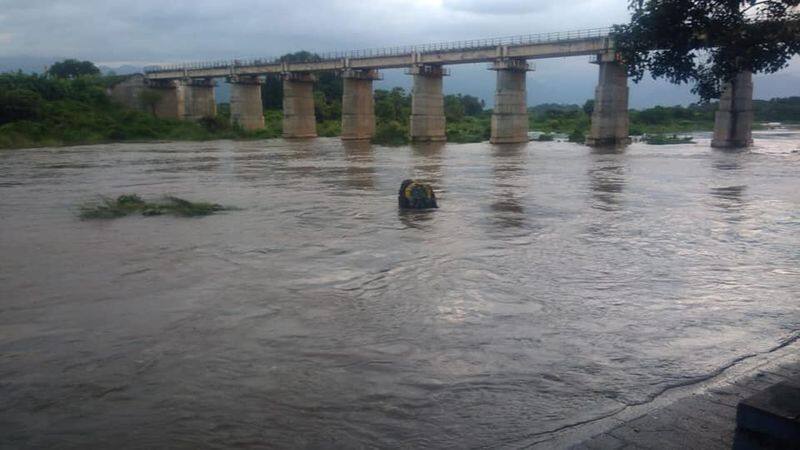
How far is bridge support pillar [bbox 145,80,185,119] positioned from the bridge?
141mm

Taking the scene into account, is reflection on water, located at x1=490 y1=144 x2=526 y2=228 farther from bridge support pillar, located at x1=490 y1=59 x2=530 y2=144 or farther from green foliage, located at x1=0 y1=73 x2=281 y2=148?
green foliage, located at x1=0 y1=73 x2=281 y2=148


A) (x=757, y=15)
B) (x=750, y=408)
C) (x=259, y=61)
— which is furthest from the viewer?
(x=259, y=61)

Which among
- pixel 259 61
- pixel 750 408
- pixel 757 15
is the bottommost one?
pixel 750 408

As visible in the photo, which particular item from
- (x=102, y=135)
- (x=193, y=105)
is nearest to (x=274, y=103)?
(x=193, y=105)

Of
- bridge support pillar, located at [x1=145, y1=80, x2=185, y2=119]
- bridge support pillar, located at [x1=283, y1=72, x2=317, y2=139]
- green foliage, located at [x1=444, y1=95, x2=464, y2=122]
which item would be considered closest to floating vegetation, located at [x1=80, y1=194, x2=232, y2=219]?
bridge support pillar, located at [x1=283, y1=72, x2=317, y2=139]

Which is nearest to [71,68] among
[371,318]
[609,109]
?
[609,109]

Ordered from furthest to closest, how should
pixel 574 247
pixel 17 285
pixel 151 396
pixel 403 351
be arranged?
pixel 574 247, pixel 17 285, pixel 403 351, pixel 151 396

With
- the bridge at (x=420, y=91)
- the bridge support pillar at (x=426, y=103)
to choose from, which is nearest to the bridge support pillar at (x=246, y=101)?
the bridge at (x=420, y=91)

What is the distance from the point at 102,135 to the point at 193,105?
2467 cm

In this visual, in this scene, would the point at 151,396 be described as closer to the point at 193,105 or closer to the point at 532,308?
the point at 532,308

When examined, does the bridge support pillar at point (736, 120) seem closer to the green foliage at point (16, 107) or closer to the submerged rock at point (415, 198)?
the submerged rock at point (415, 198)

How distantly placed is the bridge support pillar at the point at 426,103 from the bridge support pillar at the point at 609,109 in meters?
16.7

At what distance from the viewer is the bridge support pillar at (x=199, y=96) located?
97.0m

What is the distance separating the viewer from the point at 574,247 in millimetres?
13773
